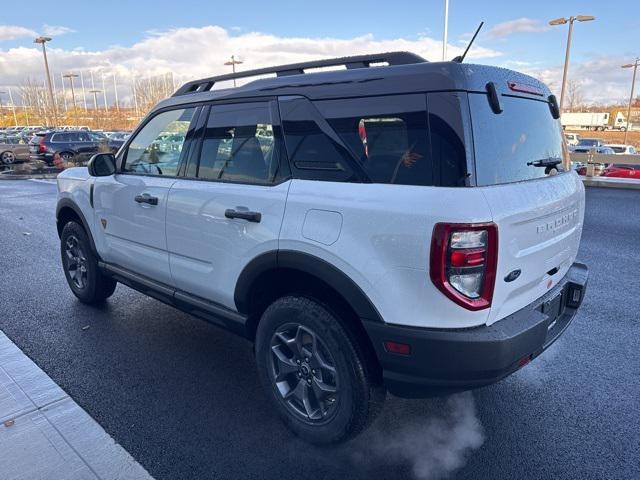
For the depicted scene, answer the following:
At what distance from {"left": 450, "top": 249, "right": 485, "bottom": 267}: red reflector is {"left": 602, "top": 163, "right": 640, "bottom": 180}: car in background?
1763 cm

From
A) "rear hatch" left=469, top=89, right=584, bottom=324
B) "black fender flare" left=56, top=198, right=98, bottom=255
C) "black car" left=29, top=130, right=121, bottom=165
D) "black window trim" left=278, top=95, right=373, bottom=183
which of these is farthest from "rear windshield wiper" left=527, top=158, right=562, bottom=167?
"black car" left=29, top=130, right=121, bottom=165

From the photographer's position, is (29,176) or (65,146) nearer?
(29,176)

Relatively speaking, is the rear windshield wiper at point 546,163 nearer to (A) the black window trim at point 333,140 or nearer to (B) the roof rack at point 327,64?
(B) the roof rack at point 327,64

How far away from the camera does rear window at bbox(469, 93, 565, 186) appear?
209cm

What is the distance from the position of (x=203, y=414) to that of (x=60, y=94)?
95.4m

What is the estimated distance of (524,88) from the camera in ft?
8.26

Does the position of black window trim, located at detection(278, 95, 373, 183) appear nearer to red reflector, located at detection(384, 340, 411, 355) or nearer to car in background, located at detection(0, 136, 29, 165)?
red reflector, located at detection(384, 340, 411, 355)

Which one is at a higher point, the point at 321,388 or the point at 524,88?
the point at 524,88

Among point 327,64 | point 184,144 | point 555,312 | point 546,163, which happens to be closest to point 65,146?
point 184,144

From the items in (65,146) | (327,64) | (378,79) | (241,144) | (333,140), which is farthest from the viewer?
(65,146)

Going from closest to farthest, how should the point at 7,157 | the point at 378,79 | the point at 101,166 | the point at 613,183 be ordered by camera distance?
the point at 378,79, the point at 101,166, the point at 613,183, the point at 7,157

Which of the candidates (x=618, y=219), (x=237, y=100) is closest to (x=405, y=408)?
(x=237, y=100)

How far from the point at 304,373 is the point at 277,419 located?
442 mm

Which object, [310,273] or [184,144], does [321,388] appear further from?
[184,144]
